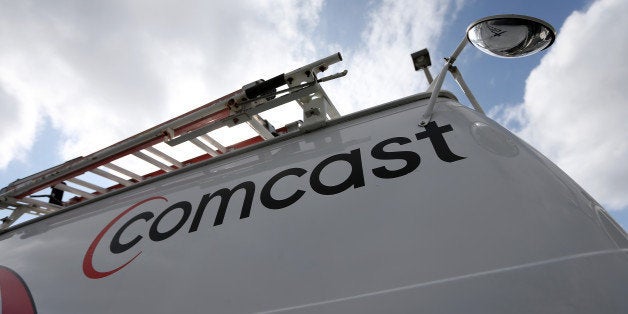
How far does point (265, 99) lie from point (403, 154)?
1034 millimetres

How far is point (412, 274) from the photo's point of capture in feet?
3.29

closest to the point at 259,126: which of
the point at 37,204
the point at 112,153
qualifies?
the point at 112,153

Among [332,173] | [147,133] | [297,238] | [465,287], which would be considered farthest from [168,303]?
[147,133]

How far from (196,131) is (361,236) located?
4.88 feet

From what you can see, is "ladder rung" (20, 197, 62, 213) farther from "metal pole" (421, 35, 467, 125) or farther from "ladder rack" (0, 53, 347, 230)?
"metal pole" (421, 35, 467, 125)

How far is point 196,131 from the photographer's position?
7.38ft

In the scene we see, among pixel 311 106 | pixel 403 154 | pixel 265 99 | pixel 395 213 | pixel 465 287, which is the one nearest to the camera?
pixel 465 287

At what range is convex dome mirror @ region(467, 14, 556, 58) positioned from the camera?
1413 mm

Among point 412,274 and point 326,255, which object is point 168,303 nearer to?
point 326,255

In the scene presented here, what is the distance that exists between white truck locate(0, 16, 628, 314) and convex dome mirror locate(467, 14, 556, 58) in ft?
0.79

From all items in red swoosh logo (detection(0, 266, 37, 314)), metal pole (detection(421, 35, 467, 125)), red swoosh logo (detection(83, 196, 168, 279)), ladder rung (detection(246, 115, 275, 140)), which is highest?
ladder rung (detection(246, 115, 275, 140))

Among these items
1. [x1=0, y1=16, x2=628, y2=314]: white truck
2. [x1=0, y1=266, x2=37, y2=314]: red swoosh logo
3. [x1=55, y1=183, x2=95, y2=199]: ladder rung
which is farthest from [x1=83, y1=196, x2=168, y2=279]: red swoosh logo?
[x1=55, y1=183, x2=95, y2=199]: ladder rung

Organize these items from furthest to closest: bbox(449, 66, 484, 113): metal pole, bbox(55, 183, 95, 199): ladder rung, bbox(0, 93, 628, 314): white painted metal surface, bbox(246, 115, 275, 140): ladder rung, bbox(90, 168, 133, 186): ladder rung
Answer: bbox(55, 183, 95, 199): ladder rung, bbox(90, 168, 133, 186): ladder rung, bbox(246, 115, 275, 140): ladder rung, bbox(449, 66, 484, 113): metal pole, bbox(0, 93, 628, 314): white painted metal surface

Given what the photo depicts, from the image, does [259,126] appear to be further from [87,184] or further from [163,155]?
[87,184]
